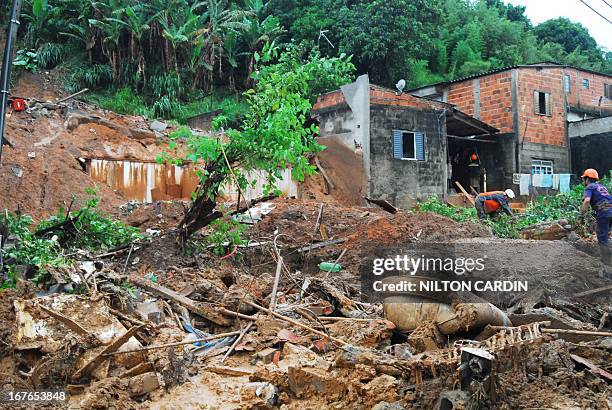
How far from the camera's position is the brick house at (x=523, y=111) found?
2038cm

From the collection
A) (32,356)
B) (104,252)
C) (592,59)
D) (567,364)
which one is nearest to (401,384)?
(567,364)

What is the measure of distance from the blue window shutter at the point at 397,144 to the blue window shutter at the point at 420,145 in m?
0.59

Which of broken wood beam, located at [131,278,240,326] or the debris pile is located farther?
broken wood beam, located at [131,278,240,326]

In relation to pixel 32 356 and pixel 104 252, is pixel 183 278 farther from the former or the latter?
pixel 32 356

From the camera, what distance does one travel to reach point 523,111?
67.1 ft

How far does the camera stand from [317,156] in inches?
701

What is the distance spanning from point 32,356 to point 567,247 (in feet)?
23.6

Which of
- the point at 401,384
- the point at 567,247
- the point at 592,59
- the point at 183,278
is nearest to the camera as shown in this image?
the point at 401,384

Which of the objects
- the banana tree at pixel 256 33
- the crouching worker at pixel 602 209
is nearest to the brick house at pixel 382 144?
the banana tree at pixel 256 33

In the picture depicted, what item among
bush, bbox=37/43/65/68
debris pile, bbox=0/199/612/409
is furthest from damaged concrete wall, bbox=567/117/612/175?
bush, bbox=37/43/65/68

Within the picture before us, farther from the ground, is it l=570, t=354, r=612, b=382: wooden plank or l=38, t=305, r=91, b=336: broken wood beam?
l=38, t=305, r=91, b=336: broken wood beam

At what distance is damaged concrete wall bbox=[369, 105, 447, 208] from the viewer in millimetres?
17078

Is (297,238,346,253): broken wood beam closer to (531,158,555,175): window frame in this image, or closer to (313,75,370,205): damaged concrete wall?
(313,75,370,205): damaged concrete wall

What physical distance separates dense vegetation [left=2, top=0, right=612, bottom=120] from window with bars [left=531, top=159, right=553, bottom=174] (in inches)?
275
